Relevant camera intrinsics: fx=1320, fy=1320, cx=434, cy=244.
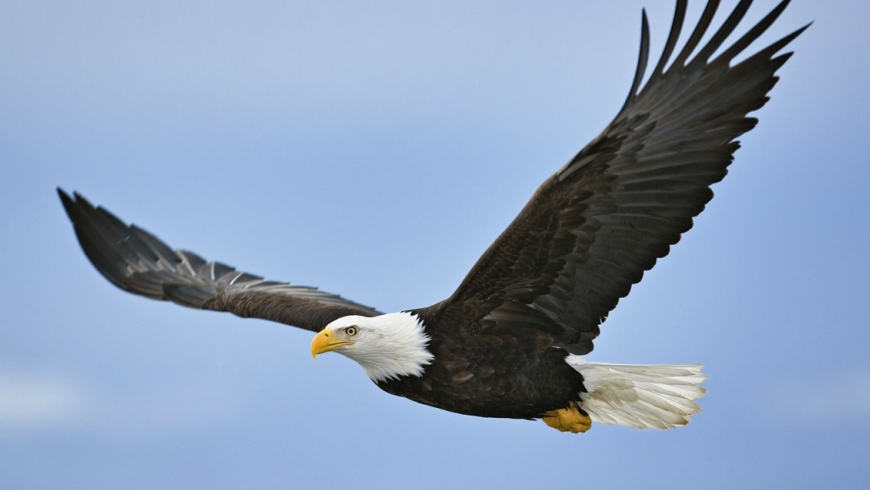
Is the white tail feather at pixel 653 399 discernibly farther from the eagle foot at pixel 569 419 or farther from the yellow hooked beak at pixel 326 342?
the yellow hooked beak at pixel 326 342

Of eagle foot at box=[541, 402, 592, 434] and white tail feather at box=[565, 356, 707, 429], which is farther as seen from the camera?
white tail feather at box=[565, 356, 707, 429]

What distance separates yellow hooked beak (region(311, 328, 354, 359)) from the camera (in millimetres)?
7926

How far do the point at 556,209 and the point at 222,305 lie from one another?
3.61 meters

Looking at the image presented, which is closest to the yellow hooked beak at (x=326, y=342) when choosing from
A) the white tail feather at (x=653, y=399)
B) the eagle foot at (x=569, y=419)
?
the eagle foot at (x=569, y=419)

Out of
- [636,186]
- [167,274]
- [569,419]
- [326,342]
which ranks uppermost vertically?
[167,274]

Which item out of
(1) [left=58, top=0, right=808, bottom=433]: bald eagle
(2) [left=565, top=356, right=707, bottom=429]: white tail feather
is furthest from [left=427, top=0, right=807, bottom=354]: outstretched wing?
(2) [left=565, top=356, right=707, bottom=429]: white tail feather

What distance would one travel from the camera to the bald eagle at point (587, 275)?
727 cm

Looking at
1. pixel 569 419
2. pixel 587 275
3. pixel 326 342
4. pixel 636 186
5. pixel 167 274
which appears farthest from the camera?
pixel 167 274

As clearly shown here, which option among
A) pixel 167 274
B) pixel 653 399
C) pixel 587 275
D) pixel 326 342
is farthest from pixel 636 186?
pixel 167 274

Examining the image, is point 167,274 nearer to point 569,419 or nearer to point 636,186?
point 569,419

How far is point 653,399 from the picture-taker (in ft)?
27.6

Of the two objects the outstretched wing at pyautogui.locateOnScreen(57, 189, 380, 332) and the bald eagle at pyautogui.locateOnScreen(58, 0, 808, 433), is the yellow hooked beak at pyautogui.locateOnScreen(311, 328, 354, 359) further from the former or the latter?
the outstretched wing at pyautogui.locateOnScreen(57, 189, 380, 332)

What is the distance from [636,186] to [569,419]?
1675 mm

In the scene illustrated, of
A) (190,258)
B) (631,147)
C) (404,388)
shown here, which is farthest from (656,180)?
(190,258)
